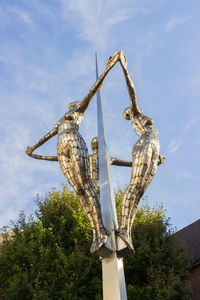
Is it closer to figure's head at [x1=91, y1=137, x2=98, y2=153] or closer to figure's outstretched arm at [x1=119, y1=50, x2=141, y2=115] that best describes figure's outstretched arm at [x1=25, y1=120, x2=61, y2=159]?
figure's head at [x1=91, y1=137, x2=98, y2=153]

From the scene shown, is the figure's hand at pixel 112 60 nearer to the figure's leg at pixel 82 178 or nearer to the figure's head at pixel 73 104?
the figure's head at pixel 73 104

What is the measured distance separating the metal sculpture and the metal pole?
0.59 ft

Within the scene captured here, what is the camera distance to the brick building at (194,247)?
489 inches

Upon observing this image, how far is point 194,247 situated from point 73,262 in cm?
699

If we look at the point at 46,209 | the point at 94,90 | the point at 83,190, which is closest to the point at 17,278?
the point at 46,209

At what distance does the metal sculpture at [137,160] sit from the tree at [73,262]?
159 inches

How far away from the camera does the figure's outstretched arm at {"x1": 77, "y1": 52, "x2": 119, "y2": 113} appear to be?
6453mm

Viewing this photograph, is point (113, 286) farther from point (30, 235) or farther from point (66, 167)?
point (30, 235)

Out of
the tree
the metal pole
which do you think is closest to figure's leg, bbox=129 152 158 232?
the metal pole

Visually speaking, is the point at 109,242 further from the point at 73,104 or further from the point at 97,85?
the point at 73,104

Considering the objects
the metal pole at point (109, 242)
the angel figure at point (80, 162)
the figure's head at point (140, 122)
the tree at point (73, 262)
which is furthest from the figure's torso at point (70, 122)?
the tree at point (73, 262)

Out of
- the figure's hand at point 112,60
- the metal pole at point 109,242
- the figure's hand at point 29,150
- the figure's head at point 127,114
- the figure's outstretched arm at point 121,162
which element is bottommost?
the metal pole at point 109,242

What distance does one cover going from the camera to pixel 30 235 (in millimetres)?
10148

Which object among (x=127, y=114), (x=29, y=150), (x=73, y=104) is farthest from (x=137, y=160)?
(x=29, y=150)
